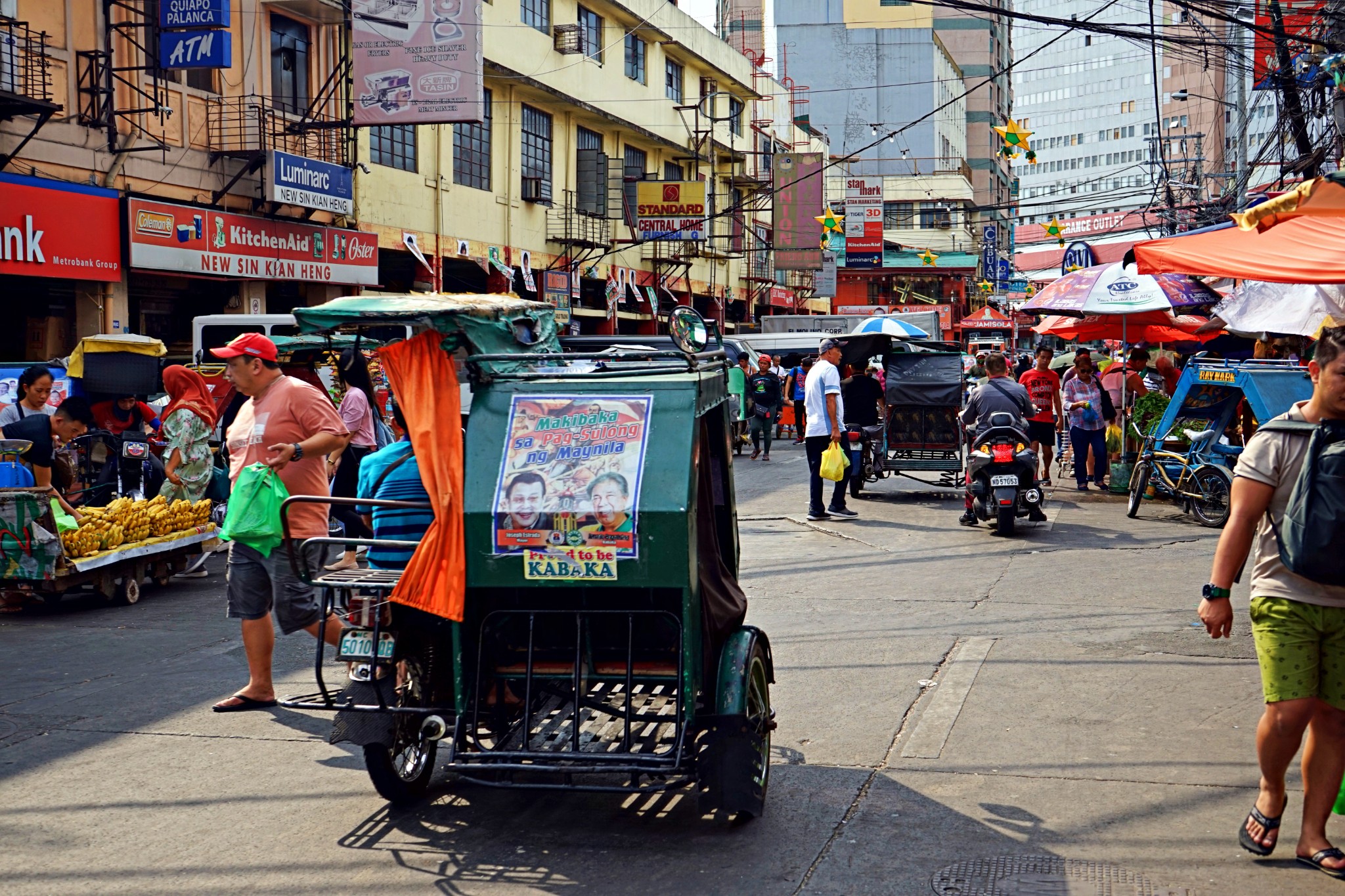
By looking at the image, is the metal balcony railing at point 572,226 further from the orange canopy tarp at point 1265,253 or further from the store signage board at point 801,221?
the orange canopy tarp at point 1265,253

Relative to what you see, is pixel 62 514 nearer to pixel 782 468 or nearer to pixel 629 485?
pixel 629 485

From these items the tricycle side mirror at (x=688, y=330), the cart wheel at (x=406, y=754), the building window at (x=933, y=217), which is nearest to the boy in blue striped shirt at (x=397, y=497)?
the cart wheel at (x=406, y=754)

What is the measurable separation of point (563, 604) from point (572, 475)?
546 mm

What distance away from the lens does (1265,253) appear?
927cm

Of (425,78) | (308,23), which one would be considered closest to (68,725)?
(425,78)

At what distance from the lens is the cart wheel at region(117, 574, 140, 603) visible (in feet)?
33.0

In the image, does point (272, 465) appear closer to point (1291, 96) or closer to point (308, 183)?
point (1291, 96)

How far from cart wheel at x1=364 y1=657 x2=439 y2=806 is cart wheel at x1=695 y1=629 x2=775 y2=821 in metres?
1.15

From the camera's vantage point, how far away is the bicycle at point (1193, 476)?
530 inches

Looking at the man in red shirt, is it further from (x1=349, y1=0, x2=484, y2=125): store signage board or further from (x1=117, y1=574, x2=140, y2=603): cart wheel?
(x1=117, y1=574, x2=140, y2=603): cart wheel

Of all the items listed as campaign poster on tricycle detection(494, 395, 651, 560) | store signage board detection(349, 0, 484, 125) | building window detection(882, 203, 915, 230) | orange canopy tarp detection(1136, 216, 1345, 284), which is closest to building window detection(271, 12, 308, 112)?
store signage board detection(349, 0, 484, 125)

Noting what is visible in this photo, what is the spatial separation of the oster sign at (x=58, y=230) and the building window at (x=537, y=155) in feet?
43.9

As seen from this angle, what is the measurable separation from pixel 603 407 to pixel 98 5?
15812 millimetres

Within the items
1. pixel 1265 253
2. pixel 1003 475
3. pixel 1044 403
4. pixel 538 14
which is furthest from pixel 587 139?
pixel 1265 253
